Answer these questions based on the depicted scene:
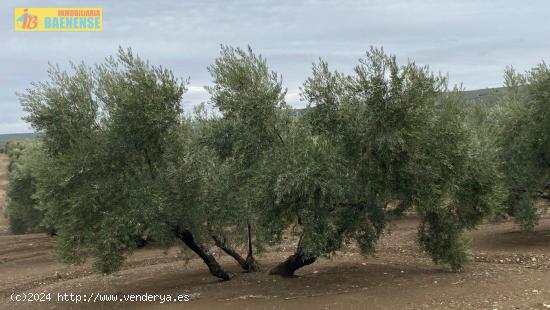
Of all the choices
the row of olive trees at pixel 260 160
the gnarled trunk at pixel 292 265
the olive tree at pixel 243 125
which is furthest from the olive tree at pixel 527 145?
the olive tree at pixel 243 125

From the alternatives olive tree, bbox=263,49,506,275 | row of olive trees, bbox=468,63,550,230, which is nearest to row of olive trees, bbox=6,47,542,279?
olive tree, bbox=263,49,506,275

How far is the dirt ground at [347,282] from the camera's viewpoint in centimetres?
1777

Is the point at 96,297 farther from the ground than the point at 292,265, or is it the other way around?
the point at 292,265

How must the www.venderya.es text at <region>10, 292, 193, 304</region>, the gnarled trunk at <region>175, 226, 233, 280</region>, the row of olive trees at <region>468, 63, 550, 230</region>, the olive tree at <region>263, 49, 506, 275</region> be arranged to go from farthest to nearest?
the row of olive trees at <region>468, 63, 550, 230</region>
the gnarled trunk at <region>175, 226, 233, 280</region>
the www.venderya.es text at <region>10, 292, 193, 304</region>
the olive tree at <region>263, 49, 506, 275</region>

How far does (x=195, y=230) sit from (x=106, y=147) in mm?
5192

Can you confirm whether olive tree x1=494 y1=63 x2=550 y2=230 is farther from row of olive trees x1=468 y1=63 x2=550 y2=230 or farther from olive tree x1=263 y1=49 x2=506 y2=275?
Result: olive tree x1=263 y1=49 x2=506 y2=275

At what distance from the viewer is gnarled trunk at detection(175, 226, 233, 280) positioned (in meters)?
21.5

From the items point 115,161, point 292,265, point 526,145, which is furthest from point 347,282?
point 526,145

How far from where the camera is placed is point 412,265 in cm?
2406

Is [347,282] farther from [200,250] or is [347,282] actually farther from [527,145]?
[527,145]

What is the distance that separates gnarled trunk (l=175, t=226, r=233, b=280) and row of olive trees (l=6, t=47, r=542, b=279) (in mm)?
146

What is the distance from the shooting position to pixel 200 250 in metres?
23.0

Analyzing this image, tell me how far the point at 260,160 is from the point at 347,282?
693 cm

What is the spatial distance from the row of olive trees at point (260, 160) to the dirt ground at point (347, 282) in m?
1.72
